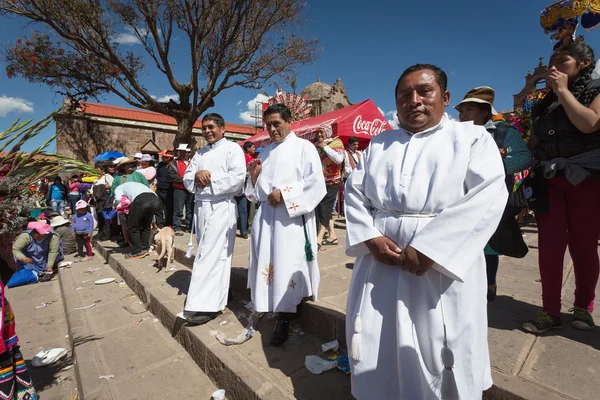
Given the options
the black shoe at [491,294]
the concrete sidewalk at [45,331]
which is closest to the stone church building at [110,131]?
the concrete sidewalk at [45,331]

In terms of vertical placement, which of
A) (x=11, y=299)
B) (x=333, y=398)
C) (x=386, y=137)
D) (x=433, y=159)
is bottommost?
(x=11, y=299)

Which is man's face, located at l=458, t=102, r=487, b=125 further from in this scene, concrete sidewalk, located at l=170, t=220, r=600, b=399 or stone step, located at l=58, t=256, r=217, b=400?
stone step, located at l=58, t=256, r=217, b=400

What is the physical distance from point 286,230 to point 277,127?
0.93 meters

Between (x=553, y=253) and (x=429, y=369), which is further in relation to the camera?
(x=553, y=253)

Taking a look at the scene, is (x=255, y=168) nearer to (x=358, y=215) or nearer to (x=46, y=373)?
(x=358, y=215)

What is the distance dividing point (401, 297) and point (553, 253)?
147 centimetres

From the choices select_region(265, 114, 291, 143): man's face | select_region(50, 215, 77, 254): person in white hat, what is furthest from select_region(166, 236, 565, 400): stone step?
select_region(50, 215, 77, 254): person in white hat

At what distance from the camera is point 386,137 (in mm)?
1666

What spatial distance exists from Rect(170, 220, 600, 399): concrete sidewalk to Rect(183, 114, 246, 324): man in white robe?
0.98m

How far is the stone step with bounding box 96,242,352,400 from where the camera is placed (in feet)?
6.66

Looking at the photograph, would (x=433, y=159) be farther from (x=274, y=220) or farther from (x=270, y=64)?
(x=270, y=64)

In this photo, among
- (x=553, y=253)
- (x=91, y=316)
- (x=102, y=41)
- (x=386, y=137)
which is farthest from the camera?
(x=102, y=41)

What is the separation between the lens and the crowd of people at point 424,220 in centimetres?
134

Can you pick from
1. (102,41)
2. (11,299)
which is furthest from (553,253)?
(102,41)
